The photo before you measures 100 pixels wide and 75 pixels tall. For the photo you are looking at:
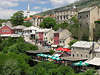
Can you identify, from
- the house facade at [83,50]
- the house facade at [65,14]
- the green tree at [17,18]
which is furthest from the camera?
the green tree at [17,18]

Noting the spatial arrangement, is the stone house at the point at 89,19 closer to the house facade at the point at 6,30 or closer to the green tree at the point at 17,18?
the house facade at the point at 6,30

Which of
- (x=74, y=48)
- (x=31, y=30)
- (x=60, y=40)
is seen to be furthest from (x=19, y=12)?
(x=74, y=48)

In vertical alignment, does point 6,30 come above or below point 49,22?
below

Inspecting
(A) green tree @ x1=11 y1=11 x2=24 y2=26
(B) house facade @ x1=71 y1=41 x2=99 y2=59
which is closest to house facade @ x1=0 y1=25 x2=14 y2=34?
(A) green tree @ x1=11 y1=11 x2=24 y2=26

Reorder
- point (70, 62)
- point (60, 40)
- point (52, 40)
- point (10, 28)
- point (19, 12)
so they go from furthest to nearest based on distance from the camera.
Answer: point (19, 12) → point (10, 28) → point (52, 40) → point (60, 40) → point (70, 62)

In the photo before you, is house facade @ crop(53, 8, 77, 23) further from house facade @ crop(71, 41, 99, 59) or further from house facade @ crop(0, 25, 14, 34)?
house facade @ crop(71, 41, 99, 59)

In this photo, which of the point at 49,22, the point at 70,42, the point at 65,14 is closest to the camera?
the point at 70,42

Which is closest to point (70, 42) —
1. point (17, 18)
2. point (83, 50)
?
point (83, 50)

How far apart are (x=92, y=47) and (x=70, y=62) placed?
5.83m

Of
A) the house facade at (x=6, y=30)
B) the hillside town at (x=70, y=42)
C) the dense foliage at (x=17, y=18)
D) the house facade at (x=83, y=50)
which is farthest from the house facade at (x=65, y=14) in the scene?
the house facade at (x=83, y=50)

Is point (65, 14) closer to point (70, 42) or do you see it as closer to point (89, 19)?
point (89, 19)

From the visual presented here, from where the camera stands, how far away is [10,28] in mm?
70062

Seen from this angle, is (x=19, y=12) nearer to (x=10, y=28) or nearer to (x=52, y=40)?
(x=10, y=28)

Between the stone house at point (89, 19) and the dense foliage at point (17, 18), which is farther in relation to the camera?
the dense foliage at point (17, 18)
